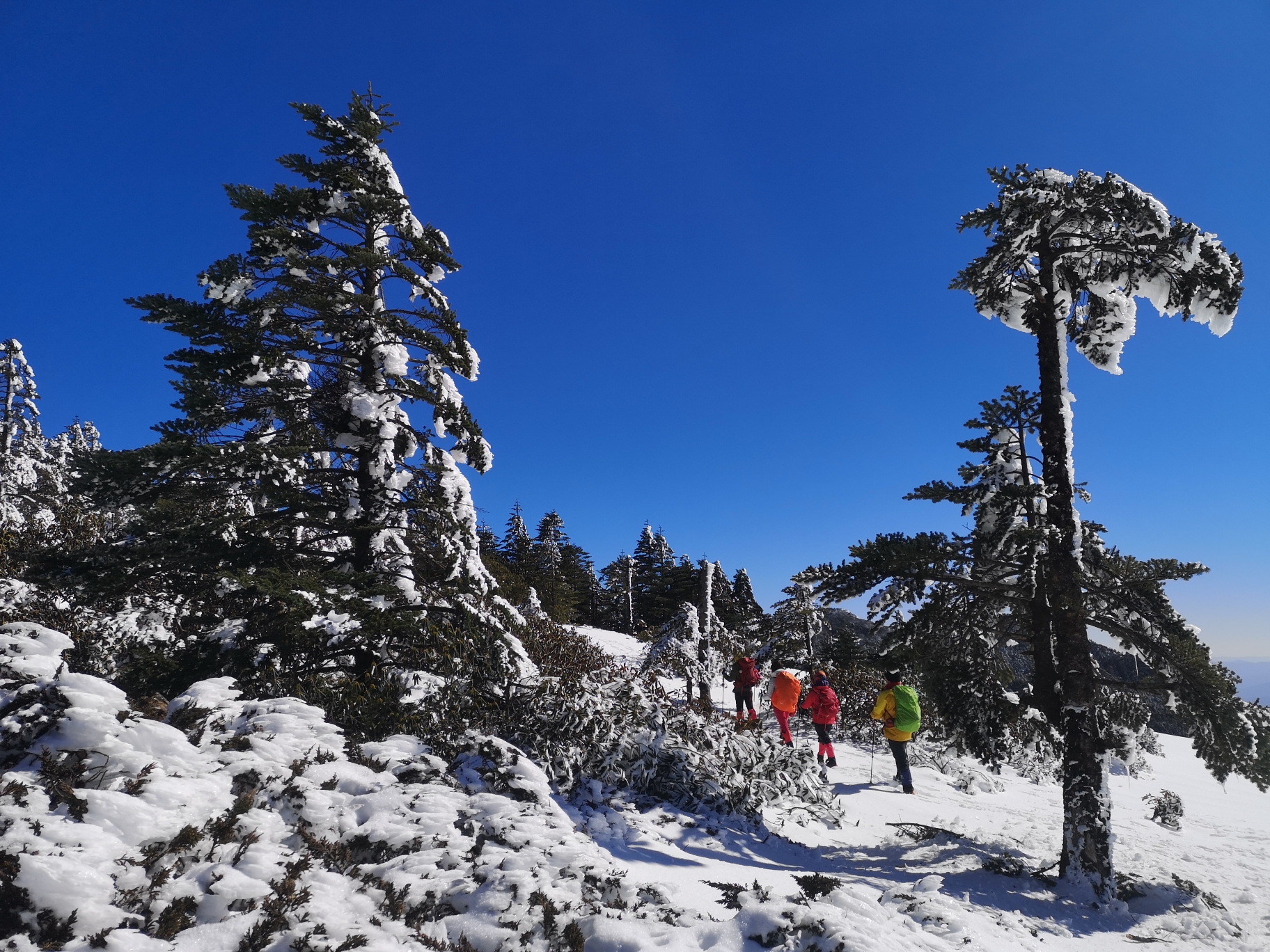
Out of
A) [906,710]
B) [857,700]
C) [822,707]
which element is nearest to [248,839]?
[906,710]

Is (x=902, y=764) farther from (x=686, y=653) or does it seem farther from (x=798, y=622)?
Answer: (x=686, y=653)

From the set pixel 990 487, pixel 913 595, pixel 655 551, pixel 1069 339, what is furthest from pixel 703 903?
pixel 655 551

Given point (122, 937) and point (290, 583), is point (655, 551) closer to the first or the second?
point (290, 583)

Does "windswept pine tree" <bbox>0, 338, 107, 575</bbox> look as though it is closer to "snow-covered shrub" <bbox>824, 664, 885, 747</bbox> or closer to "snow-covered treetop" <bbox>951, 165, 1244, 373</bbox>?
"snow-covered treetop" <bbox>951, 165, 1244, 373</bbox>

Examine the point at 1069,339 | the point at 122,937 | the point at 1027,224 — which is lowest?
the point at 122,937

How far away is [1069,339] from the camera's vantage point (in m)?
8.80

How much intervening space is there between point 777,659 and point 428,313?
328 inches

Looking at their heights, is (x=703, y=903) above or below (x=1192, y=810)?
above

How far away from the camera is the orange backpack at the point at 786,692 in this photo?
451 inches

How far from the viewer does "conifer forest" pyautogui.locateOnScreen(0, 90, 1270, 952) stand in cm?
356

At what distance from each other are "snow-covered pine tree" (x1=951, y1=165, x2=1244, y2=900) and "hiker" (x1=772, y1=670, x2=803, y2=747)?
4962 millimetres

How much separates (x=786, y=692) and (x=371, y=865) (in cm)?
933

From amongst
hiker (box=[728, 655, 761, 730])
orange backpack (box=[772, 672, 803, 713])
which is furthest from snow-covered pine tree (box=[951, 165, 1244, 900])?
hiker (box=[728, 655, 761, 730])

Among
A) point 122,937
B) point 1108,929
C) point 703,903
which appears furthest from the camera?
point 1108,929
